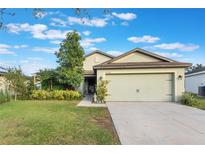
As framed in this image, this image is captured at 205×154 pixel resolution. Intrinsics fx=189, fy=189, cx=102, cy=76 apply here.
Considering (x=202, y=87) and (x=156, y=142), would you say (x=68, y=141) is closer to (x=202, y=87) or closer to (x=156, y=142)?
(x=156, y=142)

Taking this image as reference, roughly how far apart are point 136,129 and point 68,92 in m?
10.9

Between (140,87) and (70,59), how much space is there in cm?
710

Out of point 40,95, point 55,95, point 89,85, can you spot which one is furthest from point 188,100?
point 89,85

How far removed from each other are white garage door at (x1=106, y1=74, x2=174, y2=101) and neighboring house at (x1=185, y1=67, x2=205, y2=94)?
9.84 meters

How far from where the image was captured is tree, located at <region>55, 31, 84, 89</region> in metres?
17.6

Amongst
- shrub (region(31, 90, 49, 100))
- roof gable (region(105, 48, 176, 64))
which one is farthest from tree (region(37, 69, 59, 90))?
roof gable (region(105, 48, 176, 64))

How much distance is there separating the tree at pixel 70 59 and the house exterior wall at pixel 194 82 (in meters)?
14.4

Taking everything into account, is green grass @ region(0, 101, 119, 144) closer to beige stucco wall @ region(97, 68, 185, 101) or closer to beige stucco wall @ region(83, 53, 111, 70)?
beige stucco wall @ region(97, 68, 185, 101)

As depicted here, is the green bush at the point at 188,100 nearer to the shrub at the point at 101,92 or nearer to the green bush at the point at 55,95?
the shrub at the point at 101,92

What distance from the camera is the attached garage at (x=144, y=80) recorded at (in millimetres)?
14148

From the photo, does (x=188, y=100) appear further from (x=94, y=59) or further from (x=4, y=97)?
(x=94, y=59)

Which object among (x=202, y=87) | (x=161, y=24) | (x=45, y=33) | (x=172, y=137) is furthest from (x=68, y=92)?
(x=202, y=87)

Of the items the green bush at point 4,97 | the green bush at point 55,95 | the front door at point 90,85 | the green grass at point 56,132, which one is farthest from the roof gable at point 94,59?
the green grass at point 56,132
